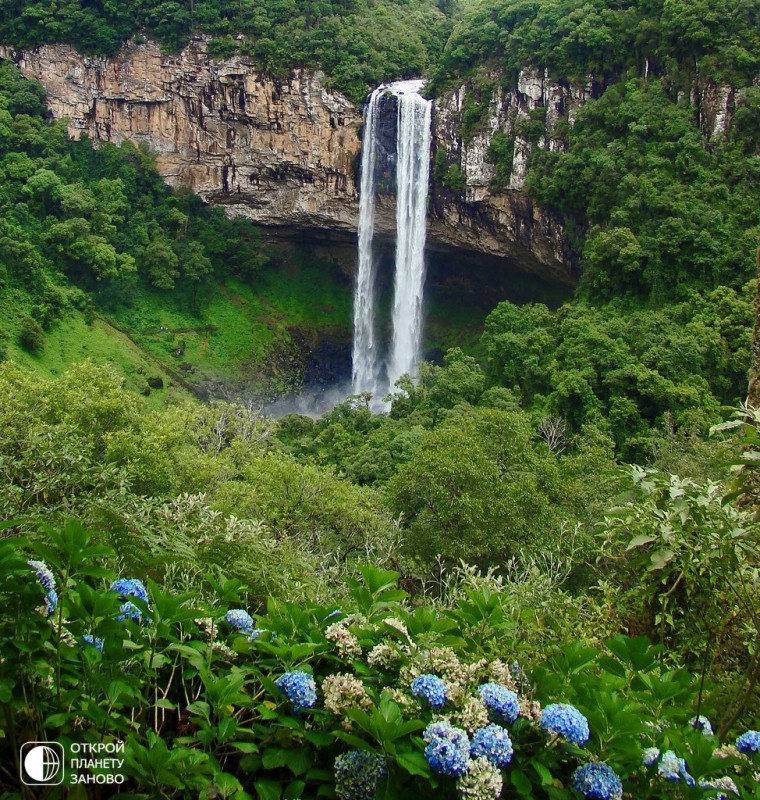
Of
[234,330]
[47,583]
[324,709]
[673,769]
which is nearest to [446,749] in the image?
[324,709]

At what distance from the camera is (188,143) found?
36656mm

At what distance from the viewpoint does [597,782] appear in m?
2.04

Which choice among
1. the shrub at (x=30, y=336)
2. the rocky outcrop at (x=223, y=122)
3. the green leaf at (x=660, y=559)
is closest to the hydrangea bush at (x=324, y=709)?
the green leaf at (x=660, y=559)

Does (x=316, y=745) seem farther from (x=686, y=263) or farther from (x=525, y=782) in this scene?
(x=686, y=263)

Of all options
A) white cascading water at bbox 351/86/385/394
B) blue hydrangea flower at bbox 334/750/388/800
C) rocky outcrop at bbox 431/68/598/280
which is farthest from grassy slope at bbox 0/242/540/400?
blue hydrangea flower at bbox 334/750/388/800

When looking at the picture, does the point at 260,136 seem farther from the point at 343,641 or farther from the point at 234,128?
the point at 343,641

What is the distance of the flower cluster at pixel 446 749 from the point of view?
1.93 meters

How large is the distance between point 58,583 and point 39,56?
131ft

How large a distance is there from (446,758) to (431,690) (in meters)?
0.19

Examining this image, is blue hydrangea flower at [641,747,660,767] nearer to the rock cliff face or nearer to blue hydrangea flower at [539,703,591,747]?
blue hydrangea flower at [539,703,591,747]

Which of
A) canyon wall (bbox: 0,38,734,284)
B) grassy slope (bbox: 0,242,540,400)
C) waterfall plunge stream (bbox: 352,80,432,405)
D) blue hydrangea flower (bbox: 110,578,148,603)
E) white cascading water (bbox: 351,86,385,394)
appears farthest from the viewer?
white cascading water (bbox: 351,86,385,394)

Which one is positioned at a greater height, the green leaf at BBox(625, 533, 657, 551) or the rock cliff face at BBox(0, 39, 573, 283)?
the rock cliff face at BBox(0, 39, 573, 283)

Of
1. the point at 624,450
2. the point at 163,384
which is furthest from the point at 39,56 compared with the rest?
the point at 624,450

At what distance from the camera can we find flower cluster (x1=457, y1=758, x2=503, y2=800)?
1921mm
